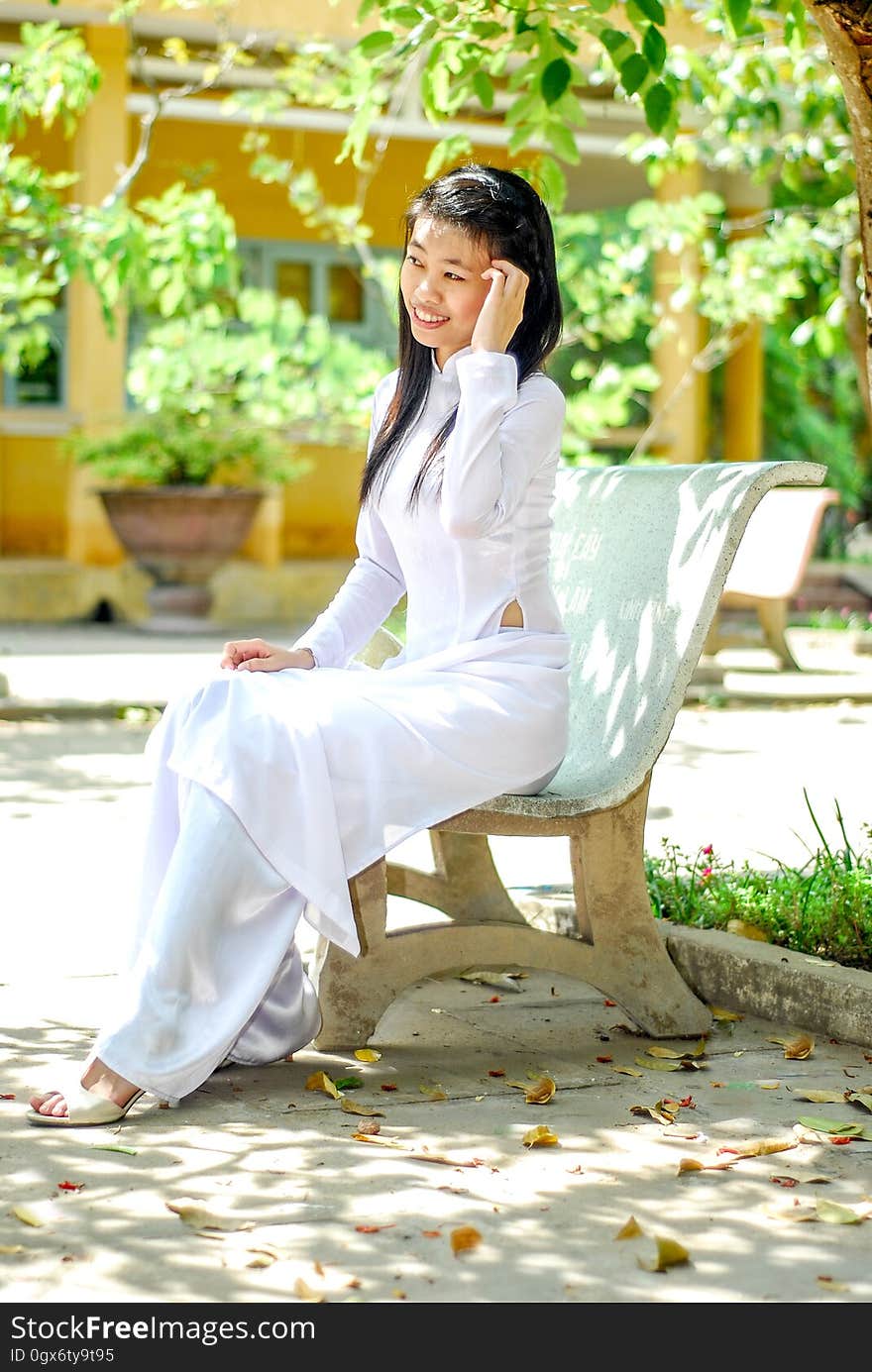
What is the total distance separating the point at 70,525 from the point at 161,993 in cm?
1162

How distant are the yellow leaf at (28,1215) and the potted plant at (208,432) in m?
9.46

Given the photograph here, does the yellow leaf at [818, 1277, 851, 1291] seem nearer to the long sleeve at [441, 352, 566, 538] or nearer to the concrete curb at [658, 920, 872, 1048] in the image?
the concrete curb at [658, 920, 872, 1048]

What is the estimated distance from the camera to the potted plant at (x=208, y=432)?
495 inches

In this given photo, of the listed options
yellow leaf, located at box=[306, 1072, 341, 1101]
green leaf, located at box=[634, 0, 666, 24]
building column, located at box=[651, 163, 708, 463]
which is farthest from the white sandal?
building column, located at box=[651, 163, 708, 463]

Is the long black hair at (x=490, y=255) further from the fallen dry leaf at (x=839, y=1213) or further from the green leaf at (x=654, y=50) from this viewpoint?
the fallen dry leaf at (x=839, y=1213)

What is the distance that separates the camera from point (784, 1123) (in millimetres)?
3412

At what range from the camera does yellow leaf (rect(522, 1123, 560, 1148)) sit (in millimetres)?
3250

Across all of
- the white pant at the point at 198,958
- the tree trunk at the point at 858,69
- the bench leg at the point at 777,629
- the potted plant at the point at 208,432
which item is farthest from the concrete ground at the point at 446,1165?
the potted plant at the point at 208,432

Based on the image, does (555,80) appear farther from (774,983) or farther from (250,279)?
(250,279)

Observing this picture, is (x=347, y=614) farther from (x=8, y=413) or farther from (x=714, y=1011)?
(x=8, y=413)

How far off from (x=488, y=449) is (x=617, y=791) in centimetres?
75

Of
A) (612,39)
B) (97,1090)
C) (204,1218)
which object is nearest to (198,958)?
(97,1090)

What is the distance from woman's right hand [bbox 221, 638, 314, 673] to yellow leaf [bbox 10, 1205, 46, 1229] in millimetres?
1299

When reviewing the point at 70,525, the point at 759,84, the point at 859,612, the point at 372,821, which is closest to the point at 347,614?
the point at 372,821
